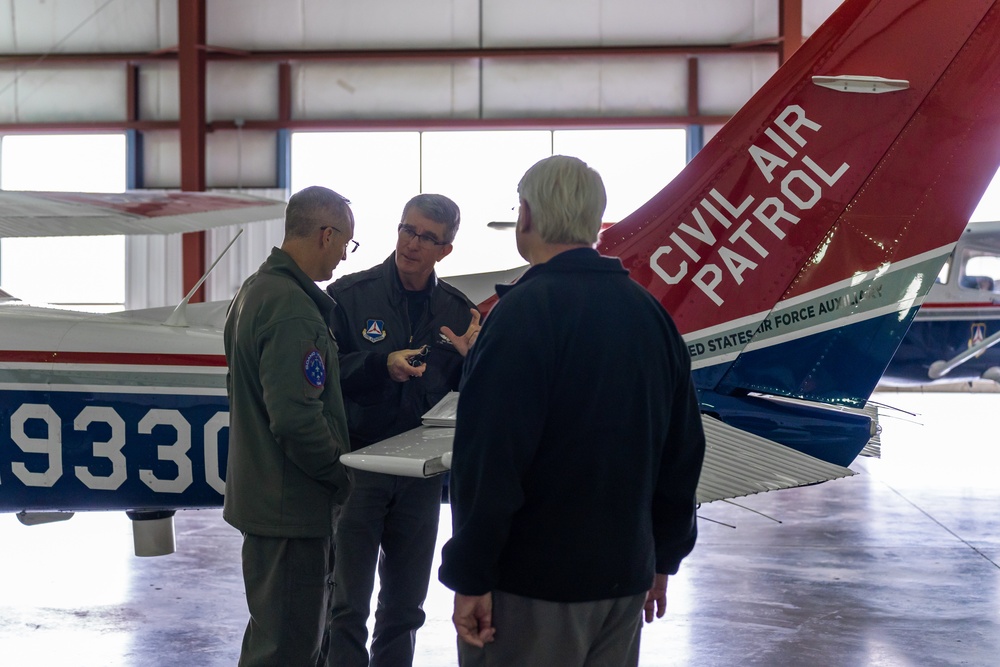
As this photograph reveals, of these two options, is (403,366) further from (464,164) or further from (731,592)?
(464,164)

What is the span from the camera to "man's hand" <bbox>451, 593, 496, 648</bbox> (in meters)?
1.80

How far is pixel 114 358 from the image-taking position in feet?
11.8

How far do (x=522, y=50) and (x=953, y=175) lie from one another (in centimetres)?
1223

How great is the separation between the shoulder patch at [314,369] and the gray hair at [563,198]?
86 centimetres

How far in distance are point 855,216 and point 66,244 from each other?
17.3m

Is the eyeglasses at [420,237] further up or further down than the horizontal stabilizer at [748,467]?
further up

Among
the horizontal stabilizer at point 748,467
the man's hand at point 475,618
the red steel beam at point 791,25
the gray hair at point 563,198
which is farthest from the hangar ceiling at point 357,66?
the man's hand at point 475,618

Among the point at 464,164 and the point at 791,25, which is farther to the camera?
the point at 464,164

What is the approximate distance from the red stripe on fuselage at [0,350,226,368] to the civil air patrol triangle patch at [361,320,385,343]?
686 mm

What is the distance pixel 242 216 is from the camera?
426cm

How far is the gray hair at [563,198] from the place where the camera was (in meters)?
1.83

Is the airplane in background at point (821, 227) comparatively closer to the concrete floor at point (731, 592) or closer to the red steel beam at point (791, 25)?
the concrete floor at point (731, 592)

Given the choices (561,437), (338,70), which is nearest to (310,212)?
(561,437)

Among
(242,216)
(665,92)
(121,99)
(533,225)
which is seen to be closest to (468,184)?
(665,92)
